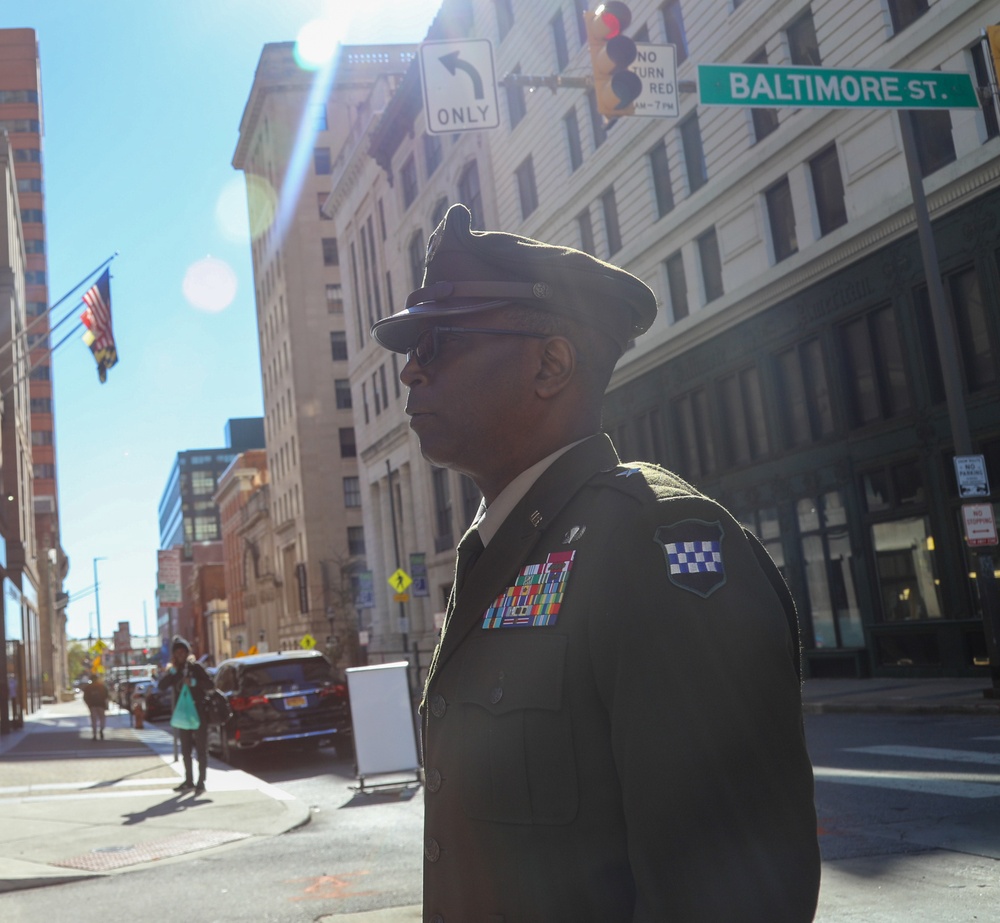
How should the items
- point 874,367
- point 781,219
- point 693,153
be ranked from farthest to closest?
point 693,153
point 781,219
point 874,367

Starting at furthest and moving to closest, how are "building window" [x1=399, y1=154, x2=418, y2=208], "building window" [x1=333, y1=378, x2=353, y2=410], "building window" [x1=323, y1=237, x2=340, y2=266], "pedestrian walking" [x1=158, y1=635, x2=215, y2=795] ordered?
"building window" [x1=323, y1=237, x2=340, y2=266]
"building window" [x1=333, y1=378, x2=353, y2=410]
"building window" [x1=399, y1=154, x2=418, y2=208]
"pedestrian walking" [x1=158, y1=635, x2=215, y2=795]

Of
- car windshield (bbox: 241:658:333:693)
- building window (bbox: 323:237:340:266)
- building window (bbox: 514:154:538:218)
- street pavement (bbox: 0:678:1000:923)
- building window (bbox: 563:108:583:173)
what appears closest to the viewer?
street pavement (bbox: 0:678:1000:923)

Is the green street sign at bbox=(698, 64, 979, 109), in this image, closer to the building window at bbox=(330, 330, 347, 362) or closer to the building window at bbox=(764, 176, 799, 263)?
the building window at bbox=(764, 176, 799, 263)

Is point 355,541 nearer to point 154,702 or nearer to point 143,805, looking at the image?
point 154,702

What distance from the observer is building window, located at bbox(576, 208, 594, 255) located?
34969 millimetres

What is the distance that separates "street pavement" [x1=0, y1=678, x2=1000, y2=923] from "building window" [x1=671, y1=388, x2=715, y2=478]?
7343 mm

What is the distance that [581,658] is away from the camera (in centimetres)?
183

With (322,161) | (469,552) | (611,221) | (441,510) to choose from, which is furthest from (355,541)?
(469,552)

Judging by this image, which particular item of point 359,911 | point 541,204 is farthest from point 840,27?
point 359,911

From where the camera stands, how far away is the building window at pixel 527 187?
39.3m

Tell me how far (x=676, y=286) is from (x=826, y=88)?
1877 cm

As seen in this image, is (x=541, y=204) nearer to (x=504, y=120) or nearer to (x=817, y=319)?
(x=504, y=120)

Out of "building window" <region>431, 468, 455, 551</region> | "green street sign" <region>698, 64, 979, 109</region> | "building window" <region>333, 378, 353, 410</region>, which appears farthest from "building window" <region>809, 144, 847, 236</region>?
"building window" <region>333, 378, 353, 410</region>

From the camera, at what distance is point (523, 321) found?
2.20 m
